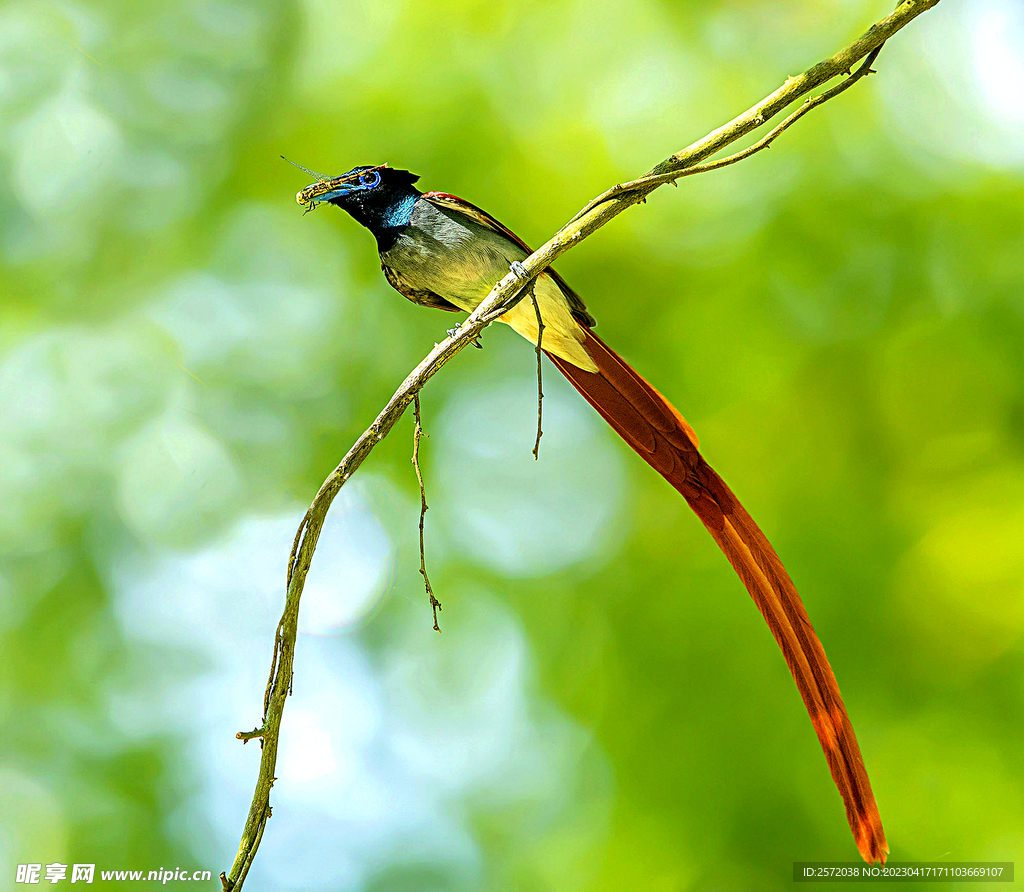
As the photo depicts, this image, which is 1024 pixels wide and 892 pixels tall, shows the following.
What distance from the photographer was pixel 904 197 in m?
2.05

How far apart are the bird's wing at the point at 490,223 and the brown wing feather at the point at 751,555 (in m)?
0.11

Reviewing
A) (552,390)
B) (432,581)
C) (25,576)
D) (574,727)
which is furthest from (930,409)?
(25,576)

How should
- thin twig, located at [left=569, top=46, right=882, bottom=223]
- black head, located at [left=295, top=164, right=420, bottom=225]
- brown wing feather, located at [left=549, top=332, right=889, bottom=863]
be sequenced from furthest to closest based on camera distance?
black head, located at [left=295, top=164, right=420, bottom=225] < brown wing feather, located at [left=549, top=332, right=889, bottom=863] < thin twig, located at [left=569, top=46, right=882, bottom=223]

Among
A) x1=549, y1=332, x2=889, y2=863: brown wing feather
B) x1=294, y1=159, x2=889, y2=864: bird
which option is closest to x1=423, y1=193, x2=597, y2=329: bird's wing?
x1=294, y1=159, x2=889, y2=864: bird

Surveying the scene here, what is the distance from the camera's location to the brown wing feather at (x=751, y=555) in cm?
109

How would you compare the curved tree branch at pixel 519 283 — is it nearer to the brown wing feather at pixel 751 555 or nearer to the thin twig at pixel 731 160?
the thin twig at pixel 731 160

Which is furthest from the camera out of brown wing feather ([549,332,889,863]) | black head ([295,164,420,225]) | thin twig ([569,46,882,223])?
black head ([295,164,420,225])

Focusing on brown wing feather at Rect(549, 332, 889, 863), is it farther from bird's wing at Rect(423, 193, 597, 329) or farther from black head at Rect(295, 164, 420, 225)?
black head at Rect(295, 164, 420, 225)

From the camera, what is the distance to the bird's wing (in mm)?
1291

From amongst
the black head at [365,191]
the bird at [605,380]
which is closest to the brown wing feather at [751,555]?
the bird at [605,380]

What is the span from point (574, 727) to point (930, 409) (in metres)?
1.22

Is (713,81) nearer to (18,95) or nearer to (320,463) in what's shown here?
(320,463)

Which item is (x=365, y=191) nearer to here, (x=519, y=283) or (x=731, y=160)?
(x=519, y=283)

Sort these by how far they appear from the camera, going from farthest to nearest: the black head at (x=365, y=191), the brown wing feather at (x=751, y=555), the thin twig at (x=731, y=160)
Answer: the black head at (x=365, y=191)
the brown wing feather at (x=751, y=555)
the thin twig at (x=731, y=160)
